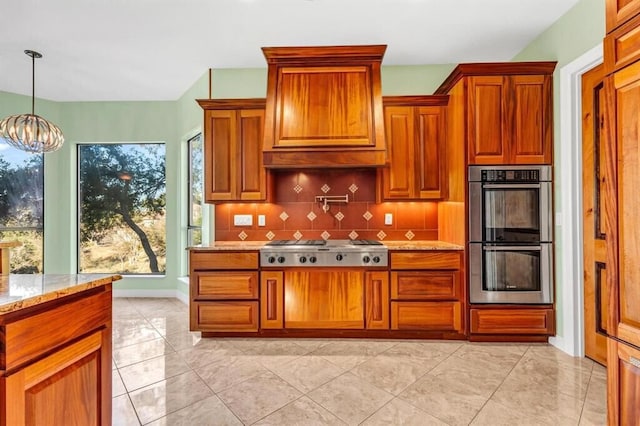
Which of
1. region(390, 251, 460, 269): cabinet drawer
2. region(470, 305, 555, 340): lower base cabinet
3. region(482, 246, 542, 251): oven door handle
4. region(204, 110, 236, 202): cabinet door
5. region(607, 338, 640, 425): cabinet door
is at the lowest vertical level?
region(470, 305, 555, 340): lower base cabinet

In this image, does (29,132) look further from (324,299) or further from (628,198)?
(628,198)

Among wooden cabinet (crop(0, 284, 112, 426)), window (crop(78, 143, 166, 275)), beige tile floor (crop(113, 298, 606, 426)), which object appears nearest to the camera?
wooden cabinet (crop(0, 284, 112, 426))

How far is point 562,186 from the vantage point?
2520mm

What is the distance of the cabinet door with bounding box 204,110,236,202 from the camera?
3084 millimetres

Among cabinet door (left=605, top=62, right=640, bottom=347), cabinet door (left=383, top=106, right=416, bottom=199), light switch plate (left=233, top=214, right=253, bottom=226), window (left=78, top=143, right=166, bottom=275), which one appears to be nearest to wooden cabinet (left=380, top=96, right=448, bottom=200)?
cabinet door (left=383, top=106, right=416, bottom=199)

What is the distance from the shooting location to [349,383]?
2.07 m

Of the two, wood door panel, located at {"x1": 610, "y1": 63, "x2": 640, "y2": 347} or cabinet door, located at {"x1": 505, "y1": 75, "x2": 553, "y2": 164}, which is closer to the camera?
wood door panel, located at {"x1": 610, "y1": 63, "x2": 640, "y2": 347}

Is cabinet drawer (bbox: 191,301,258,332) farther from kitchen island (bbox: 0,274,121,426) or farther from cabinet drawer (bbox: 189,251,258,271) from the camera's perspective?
kitchen island (bbox: 0,274,121,426)

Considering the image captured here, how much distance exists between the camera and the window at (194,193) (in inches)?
163

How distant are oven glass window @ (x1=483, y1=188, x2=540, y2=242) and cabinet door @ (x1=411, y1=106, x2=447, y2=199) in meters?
0.49

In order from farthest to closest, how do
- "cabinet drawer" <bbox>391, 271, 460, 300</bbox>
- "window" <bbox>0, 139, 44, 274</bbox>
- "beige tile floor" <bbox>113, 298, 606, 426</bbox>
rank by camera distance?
"window" <bbox>0, 139, 44, 274</bbox>, "cabinet drawer" <bbox>391, 271, 460, 300</bbox>, "beige tile floor" <bbox>113, 298, 606, 426</bbox>

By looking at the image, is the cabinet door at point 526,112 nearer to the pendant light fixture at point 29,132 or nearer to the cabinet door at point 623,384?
the cabinet door at point 623,384

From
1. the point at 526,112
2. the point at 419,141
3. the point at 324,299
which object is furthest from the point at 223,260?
the point at 526,112

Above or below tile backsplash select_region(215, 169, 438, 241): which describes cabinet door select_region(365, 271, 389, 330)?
below
